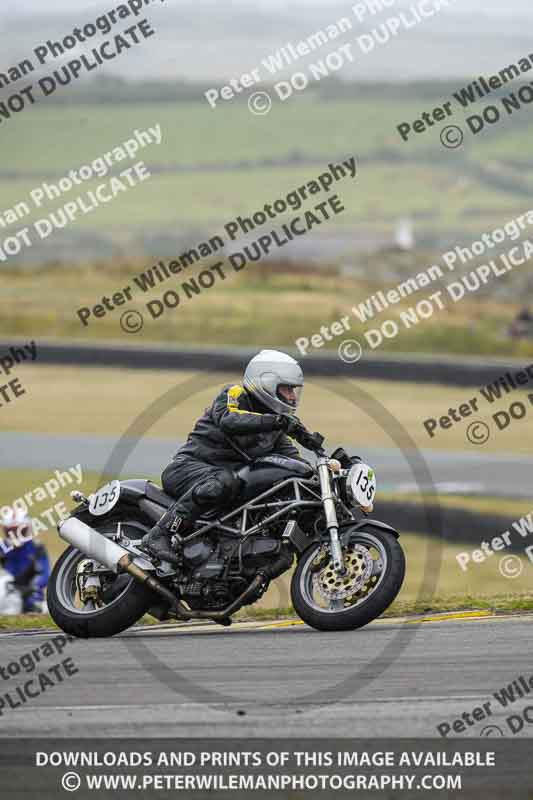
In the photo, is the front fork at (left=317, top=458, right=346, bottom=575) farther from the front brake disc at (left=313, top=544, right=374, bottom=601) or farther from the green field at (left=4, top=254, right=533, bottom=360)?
the green field at (left=4, top=254, right=533, bottom=360)

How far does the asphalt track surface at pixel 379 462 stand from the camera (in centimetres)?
2209

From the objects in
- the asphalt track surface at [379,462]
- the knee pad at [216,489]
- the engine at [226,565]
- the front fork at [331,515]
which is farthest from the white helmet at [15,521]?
the asphalt track surface at [379,462]

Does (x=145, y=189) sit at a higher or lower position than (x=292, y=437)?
higher

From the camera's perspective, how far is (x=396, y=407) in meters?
29.6

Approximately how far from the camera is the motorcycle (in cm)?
838

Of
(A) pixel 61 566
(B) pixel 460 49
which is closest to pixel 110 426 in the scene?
(A) pixel 61 566

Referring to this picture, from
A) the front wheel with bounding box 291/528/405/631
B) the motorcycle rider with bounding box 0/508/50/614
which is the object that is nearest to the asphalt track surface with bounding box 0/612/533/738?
the front wheel with bounding box 291/528/405/631

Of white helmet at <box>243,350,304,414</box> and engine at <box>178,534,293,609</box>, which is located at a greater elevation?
white helmet at <box>243,350,304,414</box>

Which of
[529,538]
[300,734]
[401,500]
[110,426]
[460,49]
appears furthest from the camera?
[460,49]

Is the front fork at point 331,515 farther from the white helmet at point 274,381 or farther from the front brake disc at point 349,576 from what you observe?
the white helmet at point 274,381

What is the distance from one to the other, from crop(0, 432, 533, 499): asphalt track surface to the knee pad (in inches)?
490

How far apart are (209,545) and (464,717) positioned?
2.84 metres

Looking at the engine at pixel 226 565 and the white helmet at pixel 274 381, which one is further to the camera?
the white helmet at pixel 274 381

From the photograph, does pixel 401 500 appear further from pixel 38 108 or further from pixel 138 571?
pixel 38 108
